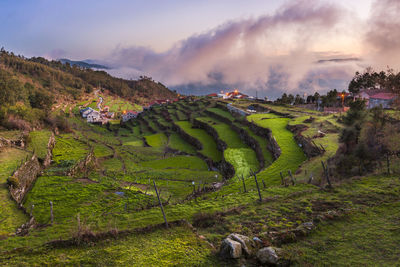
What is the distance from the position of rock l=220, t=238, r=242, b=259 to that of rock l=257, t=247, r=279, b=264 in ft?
2.44

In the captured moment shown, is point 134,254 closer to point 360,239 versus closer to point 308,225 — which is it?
point 308,225

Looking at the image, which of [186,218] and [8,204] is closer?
[186,218]

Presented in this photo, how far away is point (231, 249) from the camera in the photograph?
8.67 meters

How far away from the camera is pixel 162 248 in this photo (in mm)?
9555

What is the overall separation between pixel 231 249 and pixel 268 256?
1.36 meters

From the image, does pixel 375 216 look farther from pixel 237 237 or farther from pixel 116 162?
pixel 116 162

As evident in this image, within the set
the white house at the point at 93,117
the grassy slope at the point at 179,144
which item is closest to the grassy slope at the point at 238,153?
the grassy slope at the point at 179,144

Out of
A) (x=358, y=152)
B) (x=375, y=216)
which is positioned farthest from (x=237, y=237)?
(x=358, y=152)

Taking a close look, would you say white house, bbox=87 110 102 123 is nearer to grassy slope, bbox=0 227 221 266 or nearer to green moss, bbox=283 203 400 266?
grassy slope, bbox=0 227 221 266

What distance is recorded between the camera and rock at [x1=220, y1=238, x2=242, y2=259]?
28.3 feet

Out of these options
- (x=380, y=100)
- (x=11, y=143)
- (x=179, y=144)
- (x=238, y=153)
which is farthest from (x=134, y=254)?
(x=380, y=100)

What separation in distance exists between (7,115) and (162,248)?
1427 inches

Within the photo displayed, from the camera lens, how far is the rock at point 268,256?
8320 mm

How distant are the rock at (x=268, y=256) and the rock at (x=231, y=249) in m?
0.74
